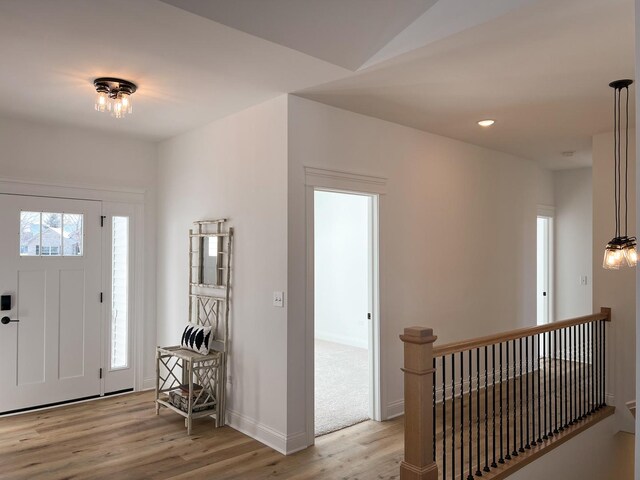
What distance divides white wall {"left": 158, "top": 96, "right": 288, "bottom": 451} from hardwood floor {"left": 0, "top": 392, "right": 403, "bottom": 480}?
0.89 ft

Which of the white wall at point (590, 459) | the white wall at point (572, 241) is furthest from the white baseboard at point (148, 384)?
the white wall at point (572, 241)

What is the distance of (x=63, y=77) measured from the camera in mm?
3344

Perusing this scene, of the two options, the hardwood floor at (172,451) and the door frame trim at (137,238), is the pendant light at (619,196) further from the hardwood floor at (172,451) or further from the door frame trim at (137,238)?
the door frame trim at (137,238)

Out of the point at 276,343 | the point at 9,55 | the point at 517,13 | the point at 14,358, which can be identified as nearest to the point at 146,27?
the point at 9,55

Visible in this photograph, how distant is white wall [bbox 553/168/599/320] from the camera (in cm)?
679

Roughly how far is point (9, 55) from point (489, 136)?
4.19 metres

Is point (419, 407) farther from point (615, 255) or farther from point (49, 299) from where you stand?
point (49, 299)

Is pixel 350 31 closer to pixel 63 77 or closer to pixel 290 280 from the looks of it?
pixel 290 280

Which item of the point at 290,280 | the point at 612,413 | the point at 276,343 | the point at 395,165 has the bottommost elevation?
the point at 612,413

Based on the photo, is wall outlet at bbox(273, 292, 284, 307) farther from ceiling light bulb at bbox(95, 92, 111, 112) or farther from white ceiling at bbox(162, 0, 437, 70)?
ceiling light bulb at bbox(95, 92, 111, 112)

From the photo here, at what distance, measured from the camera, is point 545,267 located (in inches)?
279

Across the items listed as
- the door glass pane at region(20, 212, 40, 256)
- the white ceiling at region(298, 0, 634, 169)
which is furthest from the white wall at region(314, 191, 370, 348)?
the door glass pane at region(20, 212, 40, 256)

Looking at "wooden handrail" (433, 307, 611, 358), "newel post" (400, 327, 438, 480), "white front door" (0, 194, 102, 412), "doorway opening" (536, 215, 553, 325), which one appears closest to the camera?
"newel post" (400, 327, 438, 480)

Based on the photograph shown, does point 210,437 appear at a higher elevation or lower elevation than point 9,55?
lower
